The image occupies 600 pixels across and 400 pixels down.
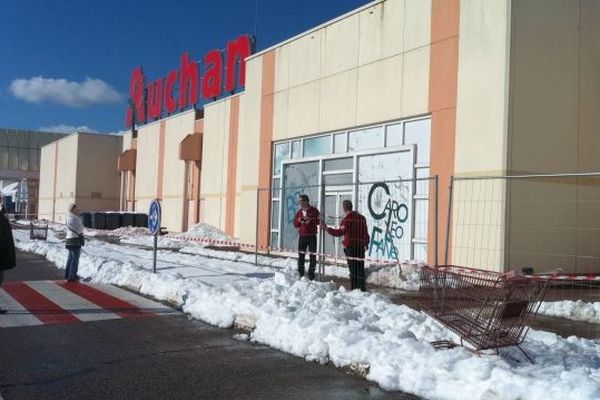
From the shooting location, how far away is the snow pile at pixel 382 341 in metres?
5.31

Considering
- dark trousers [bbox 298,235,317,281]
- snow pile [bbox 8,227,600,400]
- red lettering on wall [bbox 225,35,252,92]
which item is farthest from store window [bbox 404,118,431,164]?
red lettering on wall [bbox 225,35,252,92]

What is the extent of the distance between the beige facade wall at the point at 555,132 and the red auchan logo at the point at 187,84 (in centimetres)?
1750

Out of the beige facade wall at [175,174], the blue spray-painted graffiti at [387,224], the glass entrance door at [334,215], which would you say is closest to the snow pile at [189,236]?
the beige facade wall at [175,174]

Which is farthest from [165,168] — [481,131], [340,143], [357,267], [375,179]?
[357,267]

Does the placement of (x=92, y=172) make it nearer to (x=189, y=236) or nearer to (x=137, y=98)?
(x=137, y=98)

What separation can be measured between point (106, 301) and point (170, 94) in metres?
29.3

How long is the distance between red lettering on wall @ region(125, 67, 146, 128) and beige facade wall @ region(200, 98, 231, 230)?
1347cm

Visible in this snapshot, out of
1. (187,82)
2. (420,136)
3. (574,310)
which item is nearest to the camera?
(574,310)

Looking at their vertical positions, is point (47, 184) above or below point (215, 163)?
→ below

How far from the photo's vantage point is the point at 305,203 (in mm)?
12883

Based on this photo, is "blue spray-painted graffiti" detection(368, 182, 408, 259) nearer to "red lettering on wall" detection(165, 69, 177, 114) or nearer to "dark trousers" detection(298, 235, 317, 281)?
"dark trousers" detection(298, 235, 317, 281)

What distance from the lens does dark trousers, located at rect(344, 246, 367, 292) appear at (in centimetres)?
1115

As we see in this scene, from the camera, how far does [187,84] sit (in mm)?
36375

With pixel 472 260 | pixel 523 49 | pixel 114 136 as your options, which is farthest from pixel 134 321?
pixel 114 136
